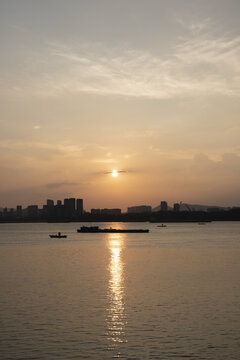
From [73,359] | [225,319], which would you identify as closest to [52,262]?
[225,319]

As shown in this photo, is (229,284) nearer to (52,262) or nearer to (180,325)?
(180,325)

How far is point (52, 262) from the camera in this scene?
94562mm

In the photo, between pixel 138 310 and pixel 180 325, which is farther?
pixel 138 310

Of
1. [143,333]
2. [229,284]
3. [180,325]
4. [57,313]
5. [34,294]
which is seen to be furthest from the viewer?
[229,284]

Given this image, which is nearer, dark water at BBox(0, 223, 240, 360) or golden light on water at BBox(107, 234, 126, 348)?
dark water at BBox(0, 223, 240, 360)

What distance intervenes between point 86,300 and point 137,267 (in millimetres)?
36222

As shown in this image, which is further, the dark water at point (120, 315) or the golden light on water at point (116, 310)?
the golden light on water at point (116, 310)

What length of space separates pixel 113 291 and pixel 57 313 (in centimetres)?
1310

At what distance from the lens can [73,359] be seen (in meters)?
29.0

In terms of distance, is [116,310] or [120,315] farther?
[116,310]

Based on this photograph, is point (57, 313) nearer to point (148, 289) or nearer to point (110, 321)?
point (110, 321)

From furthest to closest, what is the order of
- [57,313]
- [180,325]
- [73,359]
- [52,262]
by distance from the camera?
1. [52,262]
2. [57,313]
3. [180,325]
4. [73,359]

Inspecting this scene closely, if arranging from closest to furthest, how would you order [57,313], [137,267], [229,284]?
[57,313]
[229,284]
[137,267]

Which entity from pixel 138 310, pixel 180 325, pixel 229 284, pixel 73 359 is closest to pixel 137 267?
pixel 229 284
